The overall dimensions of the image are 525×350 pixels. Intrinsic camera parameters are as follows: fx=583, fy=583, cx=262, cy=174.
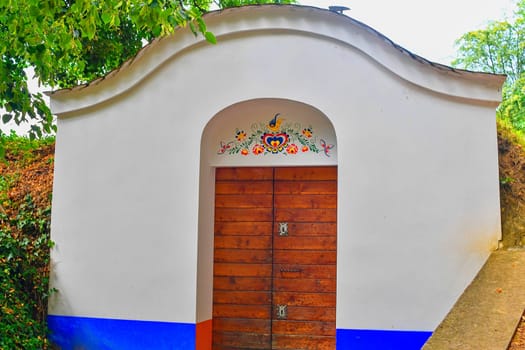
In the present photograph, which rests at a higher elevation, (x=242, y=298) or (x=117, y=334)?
(x=242, y=298)

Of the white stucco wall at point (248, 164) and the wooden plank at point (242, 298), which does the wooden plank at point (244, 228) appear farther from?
the wooden plank at point (242, 298)

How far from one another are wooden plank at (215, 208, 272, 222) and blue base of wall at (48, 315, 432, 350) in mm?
1400

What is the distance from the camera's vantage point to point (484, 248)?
614 centimetres

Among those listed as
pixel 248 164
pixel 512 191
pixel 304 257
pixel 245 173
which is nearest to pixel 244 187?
pixel 245 173

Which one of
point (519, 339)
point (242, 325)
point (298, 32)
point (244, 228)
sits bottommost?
point (242, 325)

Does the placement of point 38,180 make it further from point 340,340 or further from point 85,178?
point 340,340

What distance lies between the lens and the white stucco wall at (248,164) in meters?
6.21

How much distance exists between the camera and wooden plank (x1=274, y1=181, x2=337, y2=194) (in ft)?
23.3

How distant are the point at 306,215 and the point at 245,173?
0.94 metres

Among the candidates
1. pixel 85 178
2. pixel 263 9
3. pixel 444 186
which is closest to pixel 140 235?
pixel 85 178

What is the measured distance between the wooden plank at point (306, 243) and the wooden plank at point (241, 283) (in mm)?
459

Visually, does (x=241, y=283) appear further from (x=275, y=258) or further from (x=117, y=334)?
(x=117, y=334)

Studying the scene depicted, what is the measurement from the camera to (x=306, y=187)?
23.6ft

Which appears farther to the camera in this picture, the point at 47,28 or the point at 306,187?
the point at 306,187
